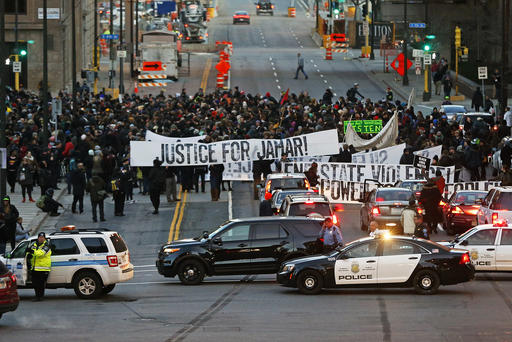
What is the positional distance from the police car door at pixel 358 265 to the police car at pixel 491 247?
2820mm

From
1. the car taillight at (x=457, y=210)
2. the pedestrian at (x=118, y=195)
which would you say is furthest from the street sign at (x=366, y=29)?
the car taillight at (x=457, y=210)

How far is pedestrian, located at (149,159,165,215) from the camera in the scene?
1467 inches

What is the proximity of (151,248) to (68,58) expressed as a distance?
5081 cm

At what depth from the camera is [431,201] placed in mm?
32219

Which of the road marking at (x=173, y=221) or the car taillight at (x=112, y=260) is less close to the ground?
the car taillight at (x=112, y=260)

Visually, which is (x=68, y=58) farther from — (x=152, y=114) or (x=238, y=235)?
(x=238, y=235)

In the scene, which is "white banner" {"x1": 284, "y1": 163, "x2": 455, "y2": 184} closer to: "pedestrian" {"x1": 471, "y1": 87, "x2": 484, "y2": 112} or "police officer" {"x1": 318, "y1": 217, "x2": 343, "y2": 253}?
"police officer" {"x1": 318, "y1": 217, "x2": 343, "y2": 253}

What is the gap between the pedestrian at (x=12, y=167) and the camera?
1577 inches

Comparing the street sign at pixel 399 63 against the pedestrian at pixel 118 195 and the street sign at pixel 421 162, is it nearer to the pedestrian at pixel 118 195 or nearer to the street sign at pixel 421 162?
the street sign at pixel 421 162

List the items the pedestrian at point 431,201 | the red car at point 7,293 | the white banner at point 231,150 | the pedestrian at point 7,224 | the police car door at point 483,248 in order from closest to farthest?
the red car at point 7,293
the police car door at point 483,248
the pedestrian at point 7,224
the pedestrian at point 431,201
the white banner at point 231,150

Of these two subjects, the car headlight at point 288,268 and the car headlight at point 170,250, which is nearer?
the car headlight at point 288,268

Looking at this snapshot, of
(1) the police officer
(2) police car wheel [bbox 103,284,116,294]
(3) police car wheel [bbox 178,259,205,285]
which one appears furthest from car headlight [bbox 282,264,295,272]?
(2) police car wheel [bbox 103,284,116,294]

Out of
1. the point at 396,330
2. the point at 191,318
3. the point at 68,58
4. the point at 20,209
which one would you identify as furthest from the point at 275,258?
the point at 68,58

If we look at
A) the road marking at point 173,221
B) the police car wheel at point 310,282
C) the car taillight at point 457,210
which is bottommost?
the road marking at point 173,221
